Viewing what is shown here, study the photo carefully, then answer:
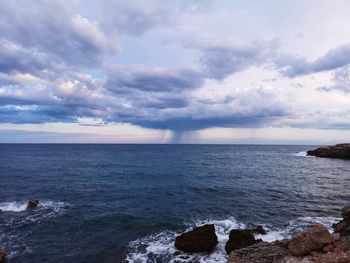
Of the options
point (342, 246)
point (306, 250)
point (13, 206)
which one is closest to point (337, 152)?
point (342, 246)

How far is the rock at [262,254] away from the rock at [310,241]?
0.87 m

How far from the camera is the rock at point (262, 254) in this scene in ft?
46.5

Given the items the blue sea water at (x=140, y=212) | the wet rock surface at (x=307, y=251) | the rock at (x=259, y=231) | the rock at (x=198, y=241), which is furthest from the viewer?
the rock at (x=259, y=231)

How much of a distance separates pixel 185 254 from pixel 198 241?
4.52ft

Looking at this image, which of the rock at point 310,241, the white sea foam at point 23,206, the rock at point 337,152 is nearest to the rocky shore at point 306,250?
the rock at point 310,241

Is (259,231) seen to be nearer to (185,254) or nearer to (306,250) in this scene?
(185,254)

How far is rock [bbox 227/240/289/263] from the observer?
46.5ft

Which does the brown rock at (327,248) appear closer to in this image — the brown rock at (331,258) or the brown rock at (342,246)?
the brown rock at (342,246)

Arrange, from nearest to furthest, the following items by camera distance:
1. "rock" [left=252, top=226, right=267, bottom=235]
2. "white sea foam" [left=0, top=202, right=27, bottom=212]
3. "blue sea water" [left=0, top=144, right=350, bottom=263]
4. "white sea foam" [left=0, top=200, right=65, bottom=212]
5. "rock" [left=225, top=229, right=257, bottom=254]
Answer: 1. "rock" [left=225, top=229, right=257, bottom=254]
2. "blue sea water" [left=0, top=144, right=350, bottom=263]
3. "rock" [left=252, top=226, right=267, bottom=235]
4. "white sea foam" [left=0, top=202, right=27, bottom=212]
5. "white sea foam" [left=0, top=200, right=65, bottom=212]

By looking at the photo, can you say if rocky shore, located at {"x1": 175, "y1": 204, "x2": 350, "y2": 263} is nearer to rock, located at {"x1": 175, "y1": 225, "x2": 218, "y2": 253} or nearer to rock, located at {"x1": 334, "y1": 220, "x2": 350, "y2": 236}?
rock, located at {"x1": 334, "y1": 220, "x2": 350, "y2": 236}

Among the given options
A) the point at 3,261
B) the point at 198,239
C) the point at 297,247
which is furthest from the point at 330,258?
the point at 3,261

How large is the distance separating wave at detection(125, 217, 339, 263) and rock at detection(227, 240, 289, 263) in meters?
5.06

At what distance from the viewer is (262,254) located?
1475 centimetres

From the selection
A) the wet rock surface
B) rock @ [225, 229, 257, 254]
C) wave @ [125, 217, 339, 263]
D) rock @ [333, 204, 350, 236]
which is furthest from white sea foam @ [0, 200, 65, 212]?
rock @ [333, 204, 350, 236]
